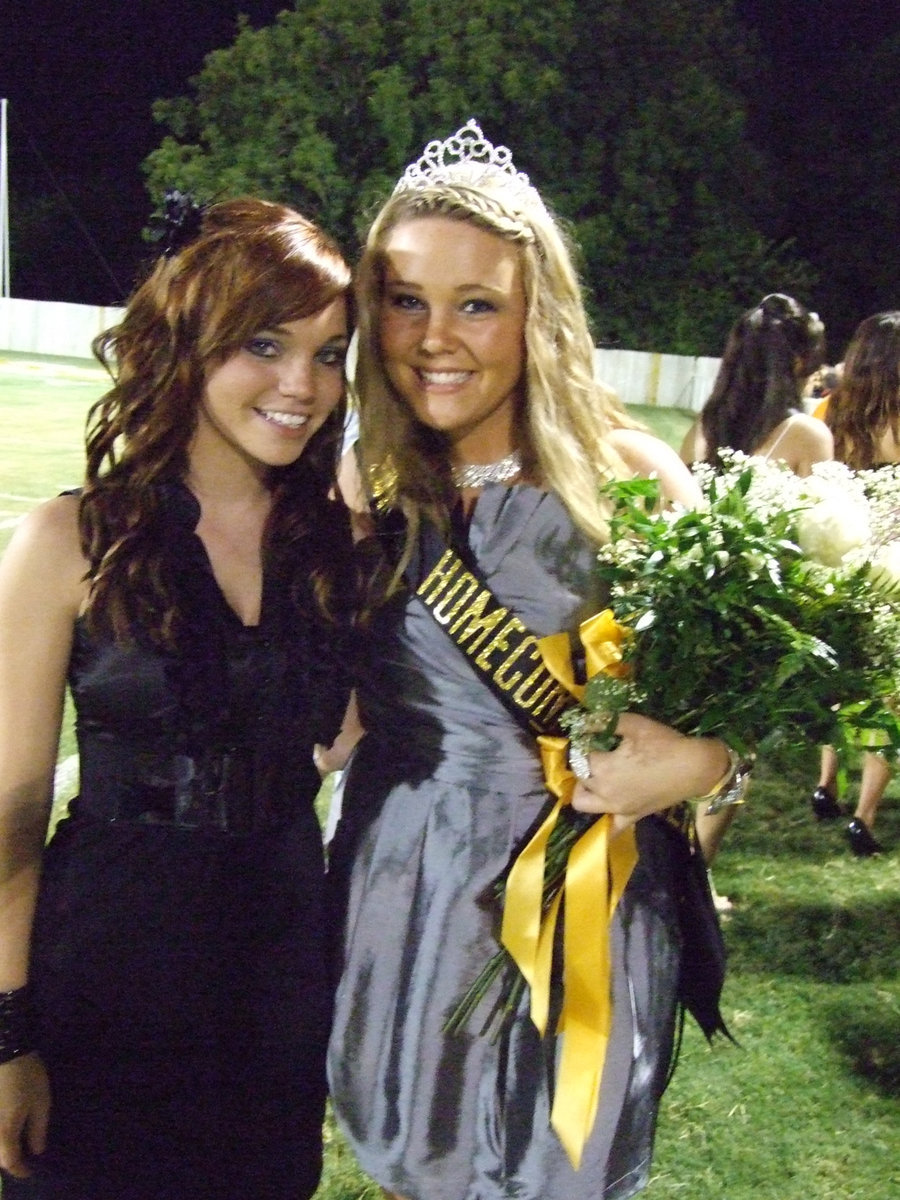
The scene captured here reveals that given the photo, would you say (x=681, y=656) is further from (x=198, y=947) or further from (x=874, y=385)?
(x=874, y=385)

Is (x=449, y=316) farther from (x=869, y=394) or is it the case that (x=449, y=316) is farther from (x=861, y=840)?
(x=861, y=840)

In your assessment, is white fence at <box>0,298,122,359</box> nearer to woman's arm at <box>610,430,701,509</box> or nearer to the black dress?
woman's arm at <box>610,430,701,509</box>

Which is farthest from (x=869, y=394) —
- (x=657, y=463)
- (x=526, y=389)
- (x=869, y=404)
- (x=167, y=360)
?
(x=167, y=360)

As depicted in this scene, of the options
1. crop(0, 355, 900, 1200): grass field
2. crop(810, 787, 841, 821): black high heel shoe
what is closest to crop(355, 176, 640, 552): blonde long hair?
crop(0, 355, 900, 1200): grass field

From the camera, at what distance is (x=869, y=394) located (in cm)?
378

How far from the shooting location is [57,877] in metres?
1.49

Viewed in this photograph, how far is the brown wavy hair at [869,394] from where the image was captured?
3.71 m

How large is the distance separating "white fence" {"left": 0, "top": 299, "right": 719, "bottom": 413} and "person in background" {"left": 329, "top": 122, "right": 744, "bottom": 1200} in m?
12.9

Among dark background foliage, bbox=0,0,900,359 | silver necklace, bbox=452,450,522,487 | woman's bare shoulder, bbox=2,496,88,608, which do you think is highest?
dark background foliage, bbox=0,0,900,359

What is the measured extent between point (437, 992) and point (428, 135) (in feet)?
66.7

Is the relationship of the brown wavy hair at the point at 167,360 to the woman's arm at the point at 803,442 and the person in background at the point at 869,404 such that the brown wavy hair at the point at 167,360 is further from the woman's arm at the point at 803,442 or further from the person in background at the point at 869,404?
the person in background at the point at 869,404

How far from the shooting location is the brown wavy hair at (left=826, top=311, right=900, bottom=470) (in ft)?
12.2

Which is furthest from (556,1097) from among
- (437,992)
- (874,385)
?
(874,385)

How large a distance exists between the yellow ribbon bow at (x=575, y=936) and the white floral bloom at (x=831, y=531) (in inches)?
10.5
